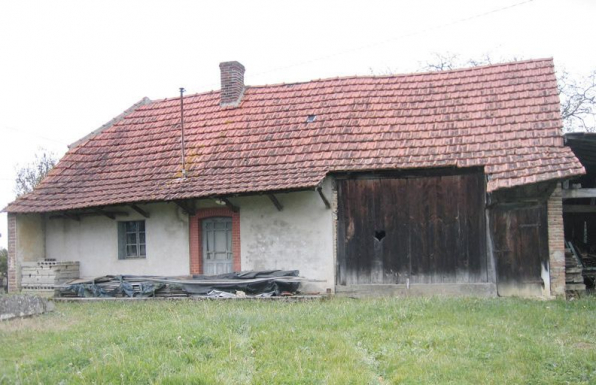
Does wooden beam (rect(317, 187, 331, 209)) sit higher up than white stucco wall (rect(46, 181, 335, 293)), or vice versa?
wooden beam (rect(317, 187, 331, 209))

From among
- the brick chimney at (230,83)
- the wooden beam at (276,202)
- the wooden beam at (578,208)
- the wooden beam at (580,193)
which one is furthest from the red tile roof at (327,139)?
the wooden beam at (578,208)

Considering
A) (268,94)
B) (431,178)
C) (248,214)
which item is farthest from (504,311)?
(268,94)

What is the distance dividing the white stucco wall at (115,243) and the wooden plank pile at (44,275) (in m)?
0.62

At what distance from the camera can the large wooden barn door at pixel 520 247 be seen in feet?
45.5

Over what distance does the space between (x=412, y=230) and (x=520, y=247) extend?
2.51 m

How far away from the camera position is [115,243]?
17438mm

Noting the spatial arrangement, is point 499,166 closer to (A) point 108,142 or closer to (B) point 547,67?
(B) point 547,67

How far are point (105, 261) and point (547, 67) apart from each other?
13493 mm

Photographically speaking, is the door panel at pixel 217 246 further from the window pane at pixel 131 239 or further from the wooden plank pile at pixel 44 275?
the wooden plank pile at pixel 44 275

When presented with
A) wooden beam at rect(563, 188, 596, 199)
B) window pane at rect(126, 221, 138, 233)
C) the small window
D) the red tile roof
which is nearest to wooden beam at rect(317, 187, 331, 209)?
the red tile roof

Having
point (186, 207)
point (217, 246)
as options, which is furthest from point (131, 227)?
point (217, 246)

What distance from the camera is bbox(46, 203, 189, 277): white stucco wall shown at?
659 inches

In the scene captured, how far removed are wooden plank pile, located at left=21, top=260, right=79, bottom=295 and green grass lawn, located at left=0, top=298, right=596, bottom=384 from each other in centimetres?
505

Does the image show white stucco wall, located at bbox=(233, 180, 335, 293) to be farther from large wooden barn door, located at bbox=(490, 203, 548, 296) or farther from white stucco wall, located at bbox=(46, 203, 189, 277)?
large wooden barn door, located at bbox=(490, 203, 548, 296)
